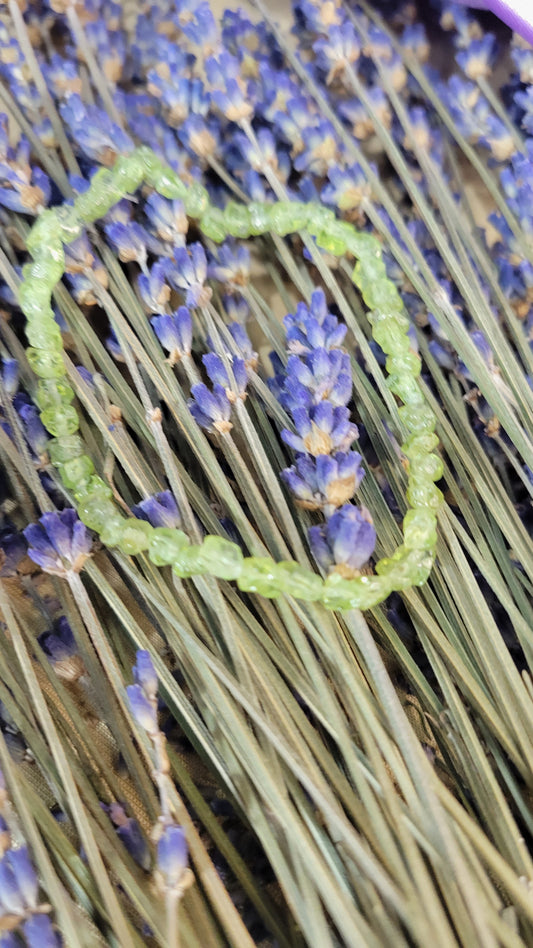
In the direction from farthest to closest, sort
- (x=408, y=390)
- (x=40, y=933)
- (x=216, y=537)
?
1. (x=408, y=390)
2. (x=216, y=537)
3. (x=40, y=933)

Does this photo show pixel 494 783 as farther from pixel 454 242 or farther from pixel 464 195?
pixel 464 195

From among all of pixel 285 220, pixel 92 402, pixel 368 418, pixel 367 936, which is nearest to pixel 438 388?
pixel 368 418

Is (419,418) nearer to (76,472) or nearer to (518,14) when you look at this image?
(76,472)

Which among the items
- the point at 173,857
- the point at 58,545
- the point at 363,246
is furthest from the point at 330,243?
the point at 173,857

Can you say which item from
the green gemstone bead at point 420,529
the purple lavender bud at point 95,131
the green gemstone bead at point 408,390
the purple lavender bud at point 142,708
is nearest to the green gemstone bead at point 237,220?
the purple lavender bud at point 95,131

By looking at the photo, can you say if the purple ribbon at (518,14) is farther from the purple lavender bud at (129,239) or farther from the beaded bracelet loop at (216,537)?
the purple lavender bud at (129,239)
